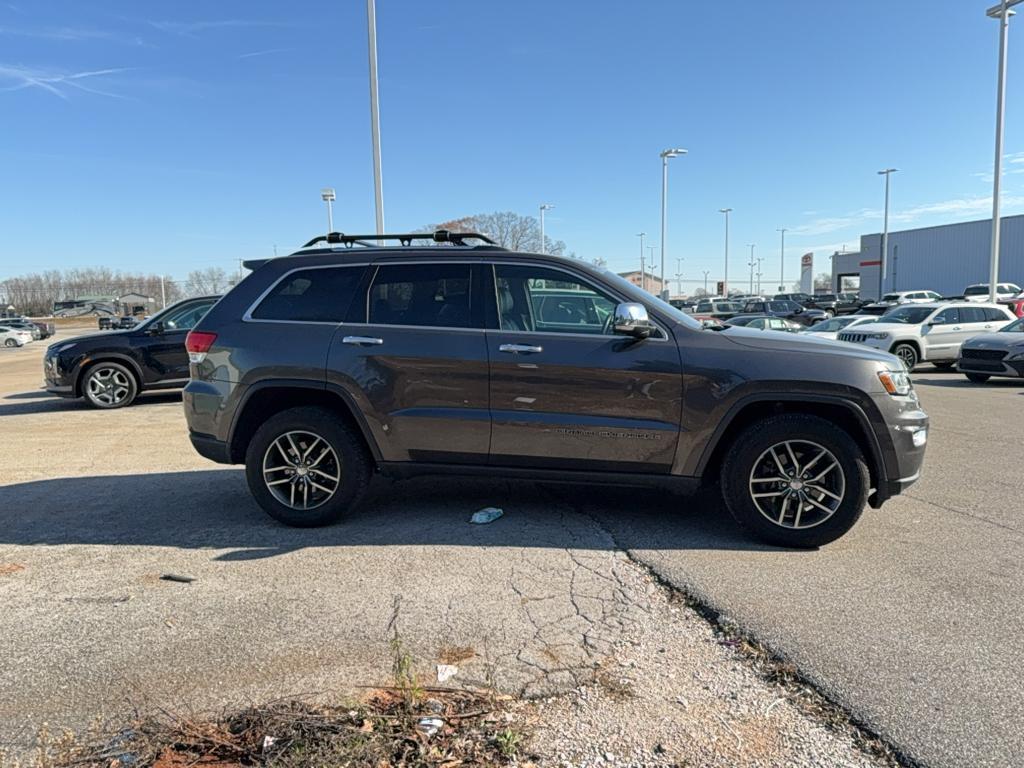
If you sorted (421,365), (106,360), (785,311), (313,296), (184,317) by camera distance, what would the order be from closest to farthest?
(421,365) < (313,296) < (106,360) < (184,317) < (785,311)

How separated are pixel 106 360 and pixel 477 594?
994cm

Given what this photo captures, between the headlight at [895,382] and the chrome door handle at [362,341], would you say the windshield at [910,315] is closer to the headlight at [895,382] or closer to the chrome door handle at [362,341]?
the headlight at [895,382]

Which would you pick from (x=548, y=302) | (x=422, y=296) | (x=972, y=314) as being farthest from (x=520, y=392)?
(x=972, y=314)

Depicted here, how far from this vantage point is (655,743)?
251cm

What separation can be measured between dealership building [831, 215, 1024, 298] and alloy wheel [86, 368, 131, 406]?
2003 inches

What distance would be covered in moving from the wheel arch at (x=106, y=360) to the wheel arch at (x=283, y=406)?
7.57 meters

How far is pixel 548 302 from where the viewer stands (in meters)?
4.74

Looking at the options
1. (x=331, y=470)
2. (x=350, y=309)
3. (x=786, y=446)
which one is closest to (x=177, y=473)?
(x=331, y=470)

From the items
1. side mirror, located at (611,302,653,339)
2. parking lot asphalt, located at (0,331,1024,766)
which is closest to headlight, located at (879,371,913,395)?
parking lot asphalt, located at (0,331,1024,766)

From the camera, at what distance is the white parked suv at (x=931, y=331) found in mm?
16406

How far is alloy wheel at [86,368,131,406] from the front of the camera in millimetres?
11188

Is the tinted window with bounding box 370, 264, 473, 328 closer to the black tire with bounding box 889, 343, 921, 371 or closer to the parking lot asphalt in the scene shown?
the parking lot asphalt

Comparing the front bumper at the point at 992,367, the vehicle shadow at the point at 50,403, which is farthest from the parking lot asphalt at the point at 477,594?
the front bumper at the point at 992,367

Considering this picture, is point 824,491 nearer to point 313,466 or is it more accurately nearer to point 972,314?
point 313,466
